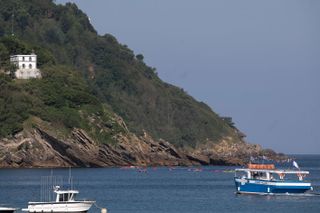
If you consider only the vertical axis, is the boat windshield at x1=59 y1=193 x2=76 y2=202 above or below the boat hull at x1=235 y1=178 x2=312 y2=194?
below

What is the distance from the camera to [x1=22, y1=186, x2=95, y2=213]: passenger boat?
306 feet

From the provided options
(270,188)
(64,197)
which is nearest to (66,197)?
(64,197)

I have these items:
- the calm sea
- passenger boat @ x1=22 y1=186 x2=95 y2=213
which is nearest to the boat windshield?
passenger boat @ x1=22 y1=186 x2=95 y2=213

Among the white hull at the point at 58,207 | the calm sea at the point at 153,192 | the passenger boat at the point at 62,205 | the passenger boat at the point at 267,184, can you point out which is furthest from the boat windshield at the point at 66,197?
the passenger boat at the point at 267,184

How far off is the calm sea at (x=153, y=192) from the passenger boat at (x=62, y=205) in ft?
30.9

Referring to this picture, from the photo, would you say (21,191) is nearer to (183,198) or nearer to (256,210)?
(183,198)

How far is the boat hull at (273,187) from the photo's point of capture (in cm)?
12575

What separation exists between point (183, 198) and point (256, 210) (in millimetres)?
18709

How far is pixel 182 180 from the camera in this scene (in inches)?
6663

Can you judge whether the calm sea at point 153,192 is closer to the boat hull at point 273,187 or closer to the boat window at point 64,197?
the boat hull at point 273,187

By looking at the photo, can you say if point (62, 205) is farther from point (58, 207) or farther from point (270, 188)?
point (270, 188)

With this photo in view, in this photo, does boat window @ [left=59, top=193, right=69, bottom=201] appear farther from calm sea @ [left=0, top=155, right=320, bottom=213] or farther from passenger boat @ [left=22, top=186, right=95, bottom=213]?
calm sea @ [left=0, top=155, right=320, bottom=213]

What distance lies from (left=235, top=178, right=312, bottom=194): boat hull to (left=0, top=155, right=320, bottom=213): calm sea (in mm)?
1189

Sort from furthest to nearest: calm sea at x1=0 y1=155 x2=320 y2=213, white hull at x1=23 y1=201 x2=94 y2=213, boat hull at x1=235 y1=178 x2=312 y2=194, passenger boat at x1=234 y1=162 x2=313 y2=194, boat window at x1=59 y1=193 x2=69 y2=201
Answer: passenger boat at x1=234 y1=162 x2=313 y2=194
boat hull at x1=235 y1=178 x2=312 y2=194
calm sea at x1=0 y1=155 x2=320 y2=213
boat window at x1=59 y1=193 x2=69 y2=201
white hull at x1=23 y1=201 x2=94 y2=213
